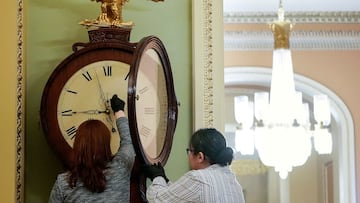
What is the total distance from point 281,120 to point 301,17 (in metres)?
1.00

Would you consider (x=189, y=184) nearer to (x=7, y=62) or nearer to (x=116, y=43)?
(x=116, y=43)

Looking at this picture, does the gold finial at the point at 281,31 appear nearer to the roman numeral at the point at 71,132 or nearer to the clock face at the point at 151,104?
the clock face at the point at 151,104

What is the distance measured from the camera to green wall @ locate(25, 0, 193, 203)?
111 inches

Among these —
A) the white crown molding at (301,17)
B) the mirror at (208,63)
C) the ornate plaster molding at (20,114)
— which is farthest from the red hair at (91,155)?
the white crown molding at (301,17)

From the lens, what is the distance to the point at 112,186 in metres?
2.37

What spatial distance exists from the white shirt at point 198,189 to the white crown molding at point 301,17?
388 centimetres

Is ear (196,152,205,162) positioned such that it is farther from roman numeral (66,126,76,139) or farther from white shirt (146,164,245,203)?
roman numeral (66,126,76,139)

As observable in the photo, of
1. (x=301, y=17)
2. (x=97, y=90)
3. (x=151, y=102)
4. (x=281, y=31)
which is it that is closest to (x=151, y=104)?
(x=151, y=102)

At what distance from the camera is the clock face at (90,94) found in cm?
257

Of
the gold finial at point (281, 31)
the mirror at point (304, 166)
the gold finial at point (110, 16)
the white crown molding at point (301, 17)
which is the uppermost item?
the white crown molding at point (301, 17)

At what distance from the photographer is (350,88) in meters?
6.39

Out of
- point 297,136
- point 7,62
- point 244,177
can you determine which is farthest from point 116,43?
point 244,177

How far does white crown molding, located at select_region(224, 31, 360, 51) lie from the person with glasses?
3.95m

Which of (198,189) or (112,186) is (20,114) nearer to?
(112,186)
